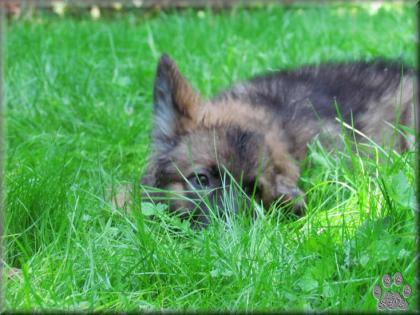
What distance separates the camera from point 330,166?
320 centimetres

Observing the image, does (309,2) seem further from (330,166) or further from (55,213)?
(55,213)

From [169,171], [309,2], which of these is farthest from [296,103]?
[309,2]

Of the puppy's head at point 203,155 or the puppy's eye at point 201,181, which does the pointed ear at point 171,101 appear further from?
the puppy's eye at point 201,181

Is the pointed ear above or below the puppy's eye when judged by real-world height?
above

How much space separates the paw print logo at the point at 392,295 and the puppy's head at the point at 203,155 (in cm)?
84

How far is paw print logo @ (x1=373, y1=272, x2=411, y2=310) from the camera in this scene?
1994mm

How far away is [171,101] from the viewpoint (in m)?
3.57

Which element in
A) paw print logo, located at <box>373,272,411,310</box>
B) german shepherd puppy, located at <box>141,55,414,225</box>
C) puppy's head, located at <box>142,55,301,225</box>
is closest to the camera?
paw print logo, located at <box>373,272,411,310</box>

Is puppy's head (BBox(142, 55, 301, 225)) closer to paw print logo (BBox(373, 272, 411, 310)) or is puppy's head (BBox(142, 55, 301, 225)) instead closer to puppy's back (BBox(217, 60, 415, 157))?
puppy's back (BBox(217, 60, 415, 157))

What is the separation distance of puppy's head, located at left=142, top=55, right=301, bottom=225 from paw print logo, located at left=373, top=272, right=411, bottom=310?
0.84 metres

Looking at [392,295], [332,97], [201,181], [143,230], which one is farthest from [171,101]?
[392,295]

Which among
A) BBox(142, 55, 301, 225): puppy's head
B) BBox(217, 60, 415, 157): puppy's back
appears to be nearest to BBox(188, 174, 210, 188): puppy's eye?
BBox(142, 55, 301, 225): puppy's head

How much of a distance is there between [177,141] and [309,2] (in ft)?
15.5

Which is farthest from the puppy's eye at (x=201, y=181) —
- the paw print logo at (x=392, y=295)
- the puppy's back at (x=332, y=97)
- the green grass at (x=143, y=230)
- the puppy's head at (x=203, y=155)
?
the paw print logo at (x=392, y=295)
